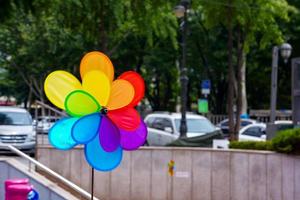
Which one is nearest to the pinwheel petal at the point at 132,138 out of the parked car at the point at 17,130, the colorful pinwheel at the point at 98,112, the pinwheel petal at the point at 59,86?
the colorful pinwheel at the point at 98,112

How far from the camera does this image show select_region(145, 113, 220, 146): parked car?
65.3 ft

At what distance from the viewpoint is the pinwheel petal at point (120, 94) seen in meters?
7.14

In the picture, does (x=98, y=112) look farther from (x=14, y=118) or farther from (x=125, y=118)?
(x=14, y=118)

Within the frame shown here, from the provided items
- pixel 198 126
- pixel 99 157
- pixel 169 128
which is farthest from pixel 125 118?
pixel 198 126

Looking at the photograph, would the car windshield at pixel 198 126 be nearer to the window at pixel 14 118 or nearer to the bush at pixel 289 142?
the window at pixel 14 118

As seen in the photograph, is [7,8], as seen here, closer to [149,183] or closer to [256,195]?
[149,183]

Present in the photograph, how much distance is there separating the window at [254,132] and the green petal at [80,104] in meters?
18.8

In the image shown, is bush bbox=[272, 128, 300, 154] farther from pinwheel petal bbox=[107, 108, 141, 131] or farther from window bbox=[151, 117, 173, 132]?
window bbox=[151, 117, 173, 132]

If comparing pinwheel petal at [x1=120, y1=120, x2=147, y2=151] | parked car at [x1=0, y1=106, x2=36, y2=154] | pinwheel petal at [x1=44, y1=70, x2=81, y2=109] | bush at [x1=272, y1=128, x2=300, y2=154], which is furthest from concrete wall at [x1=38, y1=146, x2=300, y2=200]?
pinwheel petal at [x1=44, y1=70, x2=81, y2=109]

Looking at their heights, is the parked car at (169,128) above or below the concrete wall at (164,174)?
above

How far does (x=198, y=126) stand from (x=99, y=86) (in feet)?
47.0

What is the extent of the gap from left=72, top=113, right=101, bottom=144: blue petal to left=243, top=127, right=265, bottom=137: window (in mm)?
18819

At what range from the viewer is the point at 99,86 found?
7066 millimetres

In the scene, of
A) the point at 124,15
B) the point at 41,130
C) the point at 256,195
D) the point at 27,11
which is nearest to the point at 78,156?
the point at 41,130
